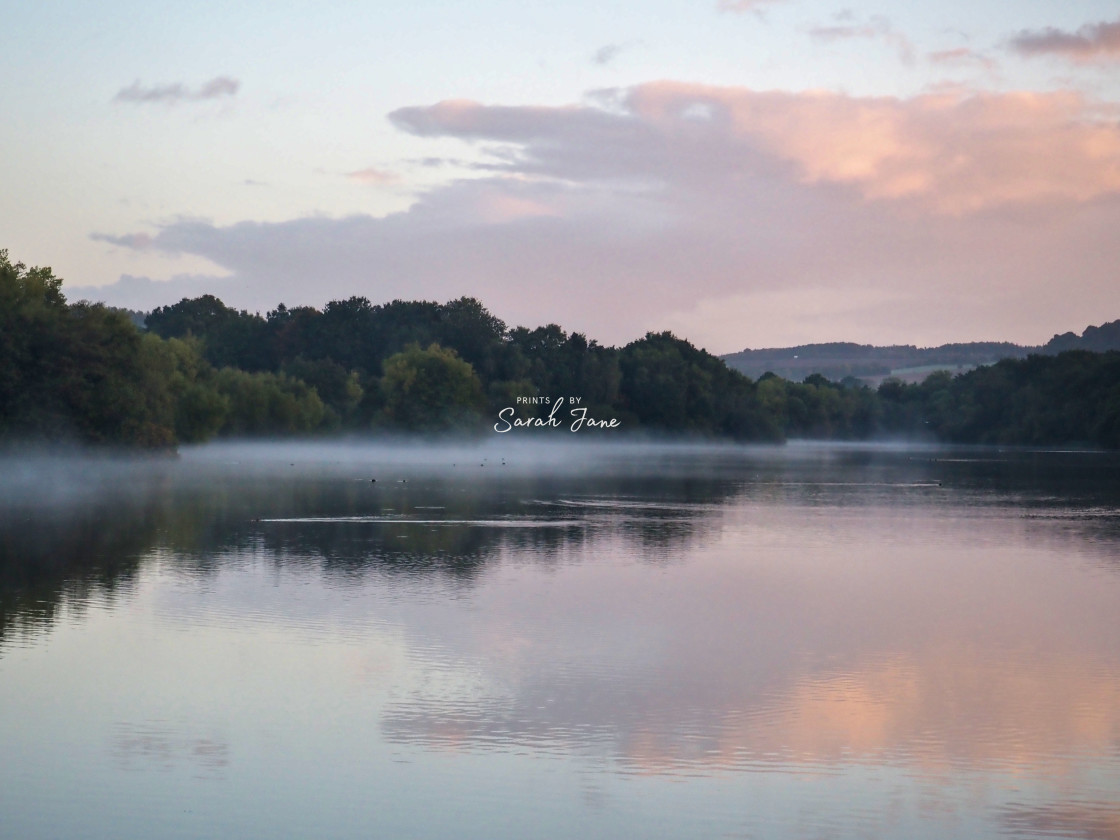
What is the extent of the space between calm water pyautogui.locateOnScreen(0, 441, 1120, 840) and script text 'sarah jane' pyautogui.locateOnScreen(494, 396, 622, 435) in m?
85.8

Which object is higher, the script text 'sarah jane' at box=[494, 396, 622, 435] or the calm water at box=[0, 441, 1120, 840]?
the script text 'sarah jane' at box=[494, 396, 622, 435]

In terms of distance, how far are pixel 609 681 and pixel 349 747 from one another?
3692 mm

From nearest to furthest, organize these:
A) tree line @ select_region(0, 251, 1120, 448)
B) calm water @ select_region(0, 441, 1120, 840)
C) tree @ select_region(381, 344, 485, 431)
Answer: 1. calm water @ select_region(0, 441, 1120, 840)
2. tree line @ select_region(0, 251, 1120, 448)
3. tree @ select_region(381, 344, 485, 431)

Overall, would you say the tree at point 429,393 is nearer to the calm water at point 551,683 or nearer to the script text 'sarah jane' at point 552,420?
the script text 'sarah jane' at point 552,420

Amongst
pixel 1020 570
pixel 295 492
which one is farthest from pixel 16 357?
pixel 1020 570

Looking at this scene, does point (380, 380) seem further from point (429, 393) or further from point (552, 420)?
point (552, 420)

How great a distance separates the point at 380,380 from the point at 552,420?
1057 inches

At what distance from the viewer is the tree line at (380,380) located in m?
56.4

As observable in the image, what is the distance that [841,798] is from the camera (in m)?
9.66

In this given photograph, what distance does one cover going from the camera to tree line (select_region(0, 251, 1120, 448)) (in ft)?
185

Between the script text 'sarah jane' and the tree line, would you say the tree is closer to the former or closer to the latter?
the tree line

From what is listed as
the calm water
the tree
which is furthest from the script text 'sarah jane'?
the calm water

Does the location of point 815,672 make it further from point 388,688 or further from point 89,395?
point 89,395

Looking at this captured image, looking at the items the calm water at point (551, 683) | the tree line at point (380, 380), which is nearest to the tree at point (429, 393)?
the tree line at point (380, 380)
